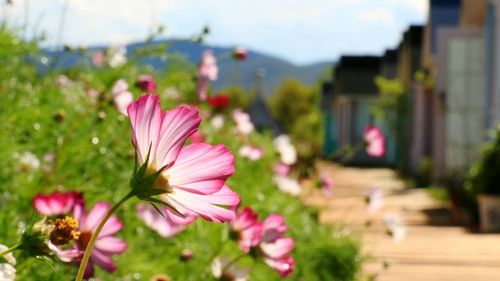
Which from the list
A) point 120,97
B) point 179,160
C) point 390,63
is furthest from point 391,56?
point 179,160

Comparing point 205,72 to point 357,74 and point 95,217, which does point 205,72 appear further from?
point 357,74

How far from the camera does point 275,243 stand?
1852 millimetres

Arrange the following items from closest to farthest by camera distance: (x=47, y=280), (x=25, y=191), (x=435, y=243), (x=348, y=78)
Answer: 1. (x=47, y=280)
2. (x=25, y=191)
3. (x=435, y=243)
4. (x=348, y=78)

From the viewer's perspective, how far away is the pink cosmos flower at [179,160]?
3.06ft

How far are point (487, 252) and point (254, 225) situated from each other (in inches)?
282

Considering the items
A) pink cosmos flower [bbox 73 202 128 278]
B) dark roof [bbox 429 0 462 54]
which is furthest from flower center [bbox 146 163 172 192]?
dark roof [bbox 429 0 462 54]

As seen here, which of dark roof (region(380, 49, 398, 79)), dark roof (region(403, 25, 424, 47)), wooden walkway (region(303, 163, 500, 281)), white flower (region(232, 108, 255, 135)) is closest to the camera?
white flower (region(232, 108, 255, 135))

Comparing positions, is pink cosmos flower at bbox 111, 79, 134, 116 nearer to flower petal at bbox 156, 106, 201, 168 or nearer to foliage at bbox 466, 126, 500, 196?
flower petal at bbox 156, 106, 201, 168

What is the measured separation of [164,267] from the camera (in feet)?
9.82

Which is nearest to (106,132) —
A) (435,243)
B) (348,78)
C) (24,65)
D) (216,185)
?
(24,65)

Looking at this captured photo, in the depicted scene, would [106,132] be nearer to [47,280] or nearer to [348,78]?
[47,280]

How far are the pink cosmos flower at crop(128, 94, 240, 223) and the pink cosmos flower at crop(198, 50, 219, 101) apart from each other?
8.67 feet

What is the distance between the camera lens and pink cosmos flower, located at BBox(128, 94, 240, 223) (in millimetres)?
934

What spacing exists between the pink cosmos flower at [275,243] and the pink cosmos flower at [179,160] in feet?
2.70
